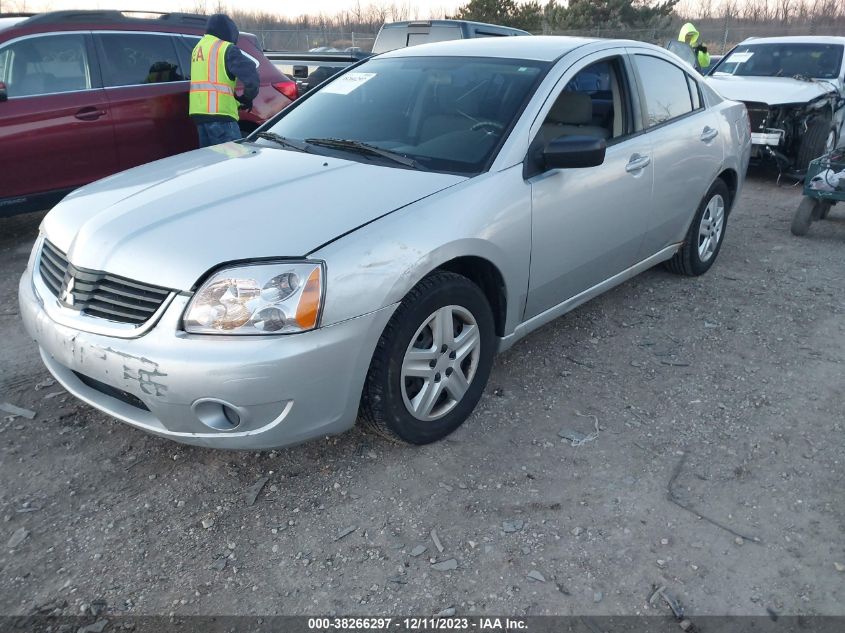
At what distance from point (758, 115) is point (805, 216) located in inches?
99.6

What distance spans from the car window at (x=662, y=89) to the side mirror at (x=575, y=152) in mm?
1094

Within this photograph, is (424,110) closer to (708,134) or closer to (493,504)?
(493,504)

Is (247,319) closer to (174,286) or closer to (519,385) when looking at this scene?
(174,286)

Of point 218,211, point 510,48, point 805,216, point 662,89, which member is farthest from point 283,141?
point 805,216

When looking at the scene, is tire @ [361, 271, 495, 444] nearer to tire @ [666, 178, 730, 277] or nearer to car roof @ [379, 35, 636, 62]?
car roof @ [379, 35, 636, 62]

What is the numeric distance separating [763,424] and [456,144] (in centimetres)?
192

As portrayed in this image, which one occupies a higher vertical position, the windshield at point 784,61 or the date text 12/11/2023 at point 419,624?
the windshield at point 784,61

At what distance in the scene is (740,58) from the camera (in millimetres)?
9453

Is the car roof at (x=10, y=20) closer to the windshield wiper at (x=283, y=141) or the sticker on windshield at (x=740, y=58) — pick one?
the windshield wiper at (x=283, y=141)

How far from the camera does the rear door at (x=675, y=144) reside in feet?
13.3

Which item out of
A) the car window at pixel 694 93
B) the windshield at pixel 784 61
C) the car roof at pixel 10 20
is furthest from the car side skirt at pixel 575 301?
the windshield at pixel 784 61

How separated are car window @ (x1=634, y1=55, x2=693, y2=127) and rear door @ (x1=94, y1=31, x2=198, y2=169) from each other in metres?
4.10

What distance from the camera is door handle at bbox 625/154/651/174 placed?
3.73 m

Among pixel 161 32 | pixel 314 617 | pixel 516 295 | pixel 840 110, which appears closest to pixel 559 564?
pixel 314 617
